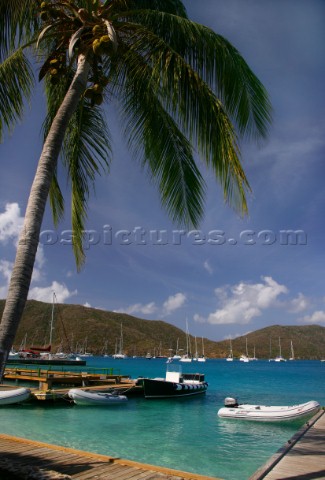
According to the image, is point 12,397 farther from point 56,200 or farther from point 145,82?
point 145,82

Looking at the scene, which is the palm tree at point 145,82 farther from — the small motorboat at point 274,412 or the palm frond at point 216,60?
the small motorboat at point 274,412

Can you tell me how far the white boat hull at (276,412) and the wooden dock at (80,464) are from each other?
13.5m

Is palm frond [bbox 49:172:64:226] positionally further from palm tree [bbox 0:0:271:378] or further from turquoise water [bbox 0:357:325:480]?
turquoise water [bbox 0:357:325:480]

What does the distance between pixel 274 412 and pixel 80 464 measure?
14.3 m

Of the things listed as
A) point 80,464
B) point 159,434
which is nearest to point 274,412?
point 159,434

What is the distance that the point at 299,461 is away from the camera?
834 centimetres

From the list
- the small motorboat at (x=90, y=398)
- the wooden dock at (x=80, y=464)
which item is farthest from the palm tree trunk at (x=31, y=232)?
the small motorboat at (x=90, y=398)

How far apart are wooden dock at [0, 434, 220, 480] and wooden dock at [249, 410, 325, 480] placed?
1.75 m

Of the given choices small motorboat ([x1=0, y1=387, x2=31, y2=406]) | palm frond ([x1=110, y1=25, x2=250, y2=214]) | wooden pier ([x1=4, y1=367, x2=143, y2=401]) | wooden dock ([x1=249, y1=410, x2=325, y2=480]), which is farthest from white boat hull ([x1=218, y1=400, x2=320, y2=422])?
palm frond ([x1=110, y1=25, x2=250, y2=214])

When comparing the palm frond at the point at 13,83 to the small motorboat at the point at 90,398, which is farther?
the small motorboat at the point at 90,398

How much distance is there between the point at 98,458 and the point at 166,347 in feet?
636

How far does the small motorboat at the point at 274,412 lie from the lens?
1841 centimetres

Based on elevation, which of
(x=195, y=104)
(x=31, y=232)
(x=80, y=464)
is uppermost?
(x=195, y=104)

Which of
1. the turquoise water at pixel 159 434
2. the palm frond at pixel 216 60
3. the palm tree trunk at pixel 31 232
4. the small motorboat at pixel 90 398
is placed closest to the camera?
the palm tree trunk at pixel 31 232
